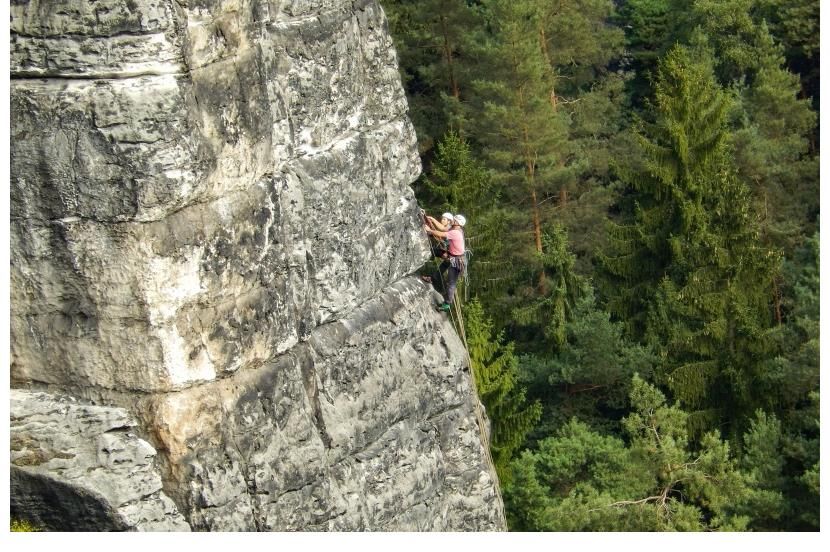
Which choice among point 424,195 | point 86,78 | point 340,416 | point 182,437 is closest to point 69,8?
point 86,78

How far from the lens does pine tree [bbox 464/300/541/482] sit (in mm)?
27438

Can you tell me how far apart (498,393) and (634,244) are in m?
4.23

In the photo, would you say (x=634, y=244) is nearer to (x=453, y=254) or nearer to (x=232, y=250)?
(x=453, y=254)

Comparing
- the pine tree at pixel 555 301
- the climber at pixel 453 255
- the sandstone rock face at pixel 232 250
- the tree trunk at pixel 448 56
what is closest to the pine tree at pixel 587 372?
the pine tree at pixel 555 301

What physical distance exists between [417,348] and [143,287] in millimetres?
4824

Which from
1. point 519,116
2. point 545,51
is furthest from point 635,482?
point 545,51

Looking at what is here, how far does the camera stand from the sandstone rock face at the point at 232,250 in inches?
638

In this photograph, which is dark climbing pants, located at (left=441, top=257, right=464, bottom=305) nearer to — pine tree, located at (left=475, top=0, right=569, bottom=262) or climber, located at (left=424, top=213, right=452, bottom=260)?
climber, located at (left=424, top=213, right=452, bottom=260)

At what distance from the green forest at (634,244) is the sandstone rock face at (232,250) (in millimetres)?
5491

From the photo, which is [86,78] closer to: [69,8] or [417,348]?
[69,8]

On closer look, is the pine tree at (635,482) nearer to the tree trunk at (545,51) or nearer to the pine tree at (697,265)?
the pine tree at (697,265)

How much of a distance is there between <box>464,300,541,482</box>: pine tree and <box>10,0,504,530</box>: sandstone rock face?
255 inches

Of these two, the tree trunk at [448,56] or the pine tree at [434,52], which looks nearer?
the pine tree at [434,52]

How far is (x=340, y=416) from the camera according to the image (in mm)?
19281
